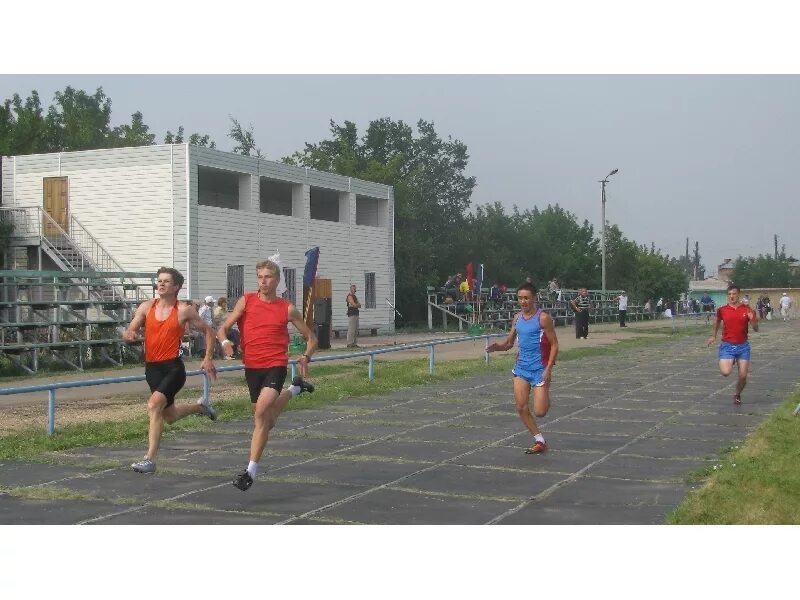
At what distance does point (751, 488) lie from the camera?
27.3 ft

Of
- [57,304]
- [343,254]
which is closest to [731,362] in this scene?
[57,304]

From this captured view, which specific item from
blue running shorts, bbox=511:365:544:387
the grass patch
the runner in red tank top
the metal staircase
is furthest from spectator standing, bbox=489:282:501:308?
the runner in red tank top

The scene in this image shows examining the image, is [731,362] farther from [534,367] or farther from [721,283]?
[721,283]

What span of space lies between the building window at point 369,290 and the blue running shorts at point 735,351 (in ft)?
84.5

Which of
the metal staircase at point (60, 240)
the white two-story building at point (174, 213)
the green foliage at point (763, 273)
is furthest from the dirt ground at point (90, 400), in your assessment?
the green foliage at point (763, 273)

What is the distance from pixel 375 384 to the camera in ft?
60.3

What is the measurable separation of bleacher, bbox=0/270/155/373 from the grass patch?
51.5 ft

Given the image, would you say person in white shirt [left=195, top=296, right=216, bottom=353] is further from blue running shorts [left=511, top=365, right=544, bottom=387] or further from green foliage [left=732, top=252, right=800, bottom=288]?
green foliage [left=732, top=252, right=800, bottom=288]

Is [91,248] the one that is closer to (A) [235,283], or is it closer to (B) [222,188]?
(A) [235,283]

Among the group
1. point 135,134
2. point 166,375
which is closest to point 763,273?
point 135,134

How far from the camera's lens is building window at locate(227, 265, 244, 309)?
109 ft

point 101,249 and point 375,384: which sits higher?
point 101,249

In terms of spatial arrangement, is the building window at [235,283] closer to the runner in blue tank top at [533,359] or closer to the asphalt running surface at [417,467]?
A: the asphalt running surface at [417,467]

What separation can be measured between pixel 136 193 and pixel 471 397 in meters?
18.1
